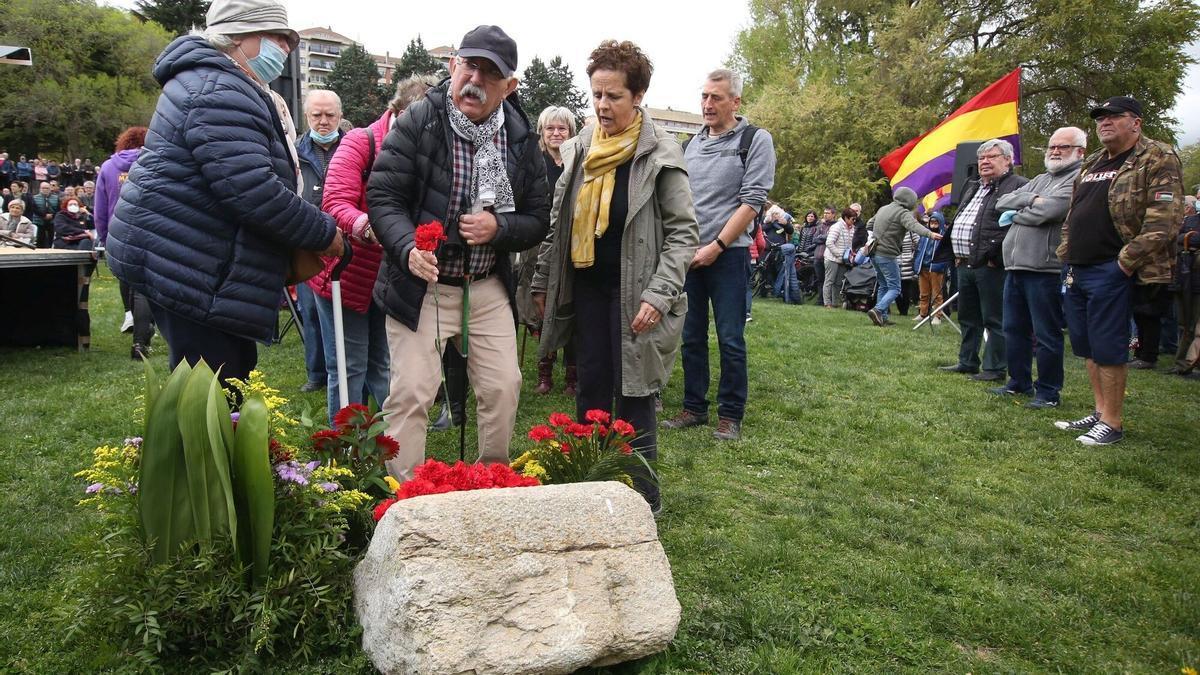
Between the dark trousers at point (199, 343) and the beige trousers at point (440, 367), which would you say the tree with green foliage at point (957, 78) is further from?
the dark trousers at point (199, 343)

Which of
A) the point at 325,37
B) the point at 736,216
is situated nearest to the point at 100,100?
the point at 736,216

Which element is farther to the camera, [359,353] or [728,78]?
[728,78]

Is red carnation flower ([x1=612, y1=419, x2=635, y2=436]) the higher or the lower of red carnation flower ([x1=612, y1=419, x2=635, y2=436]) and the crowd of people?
the lower

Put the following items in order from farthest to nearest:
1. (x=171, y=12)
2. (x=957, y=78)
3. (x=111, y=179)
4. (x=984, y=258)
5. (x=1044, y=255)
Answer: (x=171, y=12) < (x=957, y=78) < (x=984, y=258) < (x=111, y=179) < (x=1044, y=255)

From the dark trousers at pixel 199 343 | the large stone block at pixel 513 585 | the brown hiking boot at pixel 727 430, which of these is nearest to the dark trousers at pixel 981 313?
the brown hiking boot at pixel 727 430

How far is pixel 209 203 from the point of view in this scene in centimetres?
283

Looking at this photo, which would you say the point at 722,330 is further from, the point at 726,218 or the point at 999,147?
the point at 999,147

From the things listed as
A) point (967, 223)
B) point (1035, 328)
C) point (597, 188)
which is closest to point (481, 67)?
point (597, 188)

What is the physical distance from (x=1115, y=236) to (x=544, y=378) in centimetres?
420

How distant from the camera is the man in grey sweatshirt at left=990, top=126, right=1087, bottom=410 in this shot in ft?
20.3

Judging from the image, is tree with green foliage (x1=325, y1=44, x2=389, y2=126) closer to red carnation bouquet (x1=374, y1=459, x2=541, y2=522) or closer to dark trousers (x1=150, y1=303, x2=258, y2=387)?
dark trousers (x1=150, y1=303, x2=258, y2=387)

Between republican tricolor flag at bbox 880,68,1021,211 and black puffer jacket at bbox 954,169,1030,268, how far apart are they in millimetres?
3471

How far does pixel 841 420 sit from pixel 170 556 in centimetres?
471

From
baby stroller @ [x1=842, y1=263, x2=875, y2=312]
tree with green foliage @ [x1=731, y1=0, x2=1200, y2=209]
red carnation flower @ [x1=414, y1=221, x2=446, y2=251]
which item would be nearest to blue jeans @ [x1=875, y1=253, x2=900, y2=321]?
baby stroller @ [x1=842, y1=263, x2=875, y2=312]
